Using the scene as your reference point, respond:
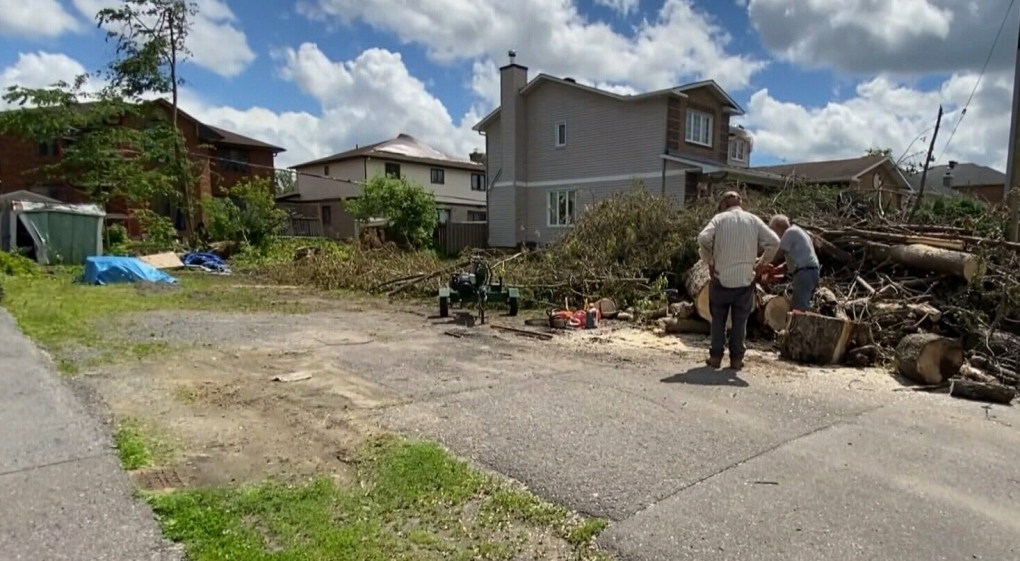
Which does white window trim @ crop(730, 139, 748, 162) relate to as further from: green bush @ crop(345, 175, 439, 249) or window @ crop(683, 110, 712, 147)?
green bush @ crop(345, 175, 439, 249)

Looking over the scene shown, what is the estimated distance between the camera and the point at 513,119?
26625 mm

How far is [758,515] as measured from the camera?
320 centimetres

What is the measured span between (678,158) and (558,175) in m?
5.72

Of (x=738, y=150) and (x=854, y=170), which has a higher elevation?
A: (x=738, y=150)

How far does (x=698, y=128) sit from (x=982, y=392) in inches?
794

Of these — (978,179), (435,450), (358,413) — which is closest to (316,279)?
(358,413)

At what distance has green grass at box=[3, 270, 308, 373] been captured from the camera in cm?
757

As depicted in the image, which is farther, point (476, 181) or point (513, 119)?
point (476, 181)

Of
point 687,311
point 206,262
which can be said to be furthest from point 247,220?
point 687,311

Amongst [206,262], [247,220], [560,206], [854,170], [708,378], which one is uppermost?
[854,170]

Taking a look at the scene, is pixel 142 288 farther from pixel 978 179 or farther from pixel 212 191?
pixel 978 179

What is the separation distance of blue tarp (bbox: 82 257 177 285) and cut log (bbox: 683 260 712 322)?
1298 centimetres

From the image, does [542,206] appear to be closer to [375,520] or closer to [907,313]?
[907,313]

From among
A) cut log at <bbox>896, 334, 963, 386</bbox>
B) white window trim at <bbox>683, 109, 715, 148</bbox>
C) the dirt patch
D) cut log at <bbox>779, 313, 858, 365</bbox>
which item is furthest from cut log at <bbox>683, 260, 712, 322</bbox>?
white window trim at <bbox>683, 109, 715, 148</bbox>
